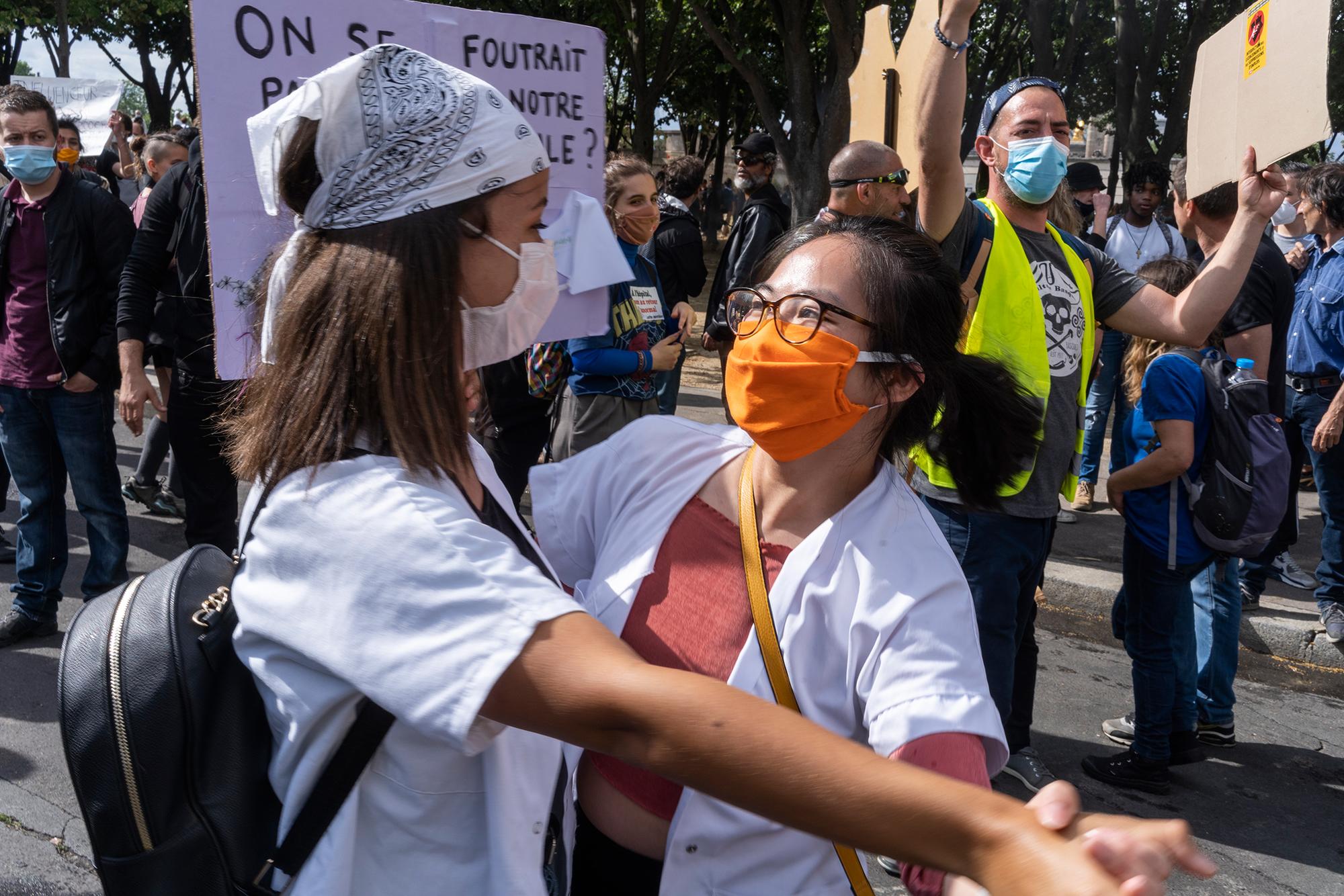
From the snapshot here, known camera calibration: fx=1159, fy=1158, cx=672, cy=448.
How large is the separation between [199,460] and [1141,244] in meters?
6.23

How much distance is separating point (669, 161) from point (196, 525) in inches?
192

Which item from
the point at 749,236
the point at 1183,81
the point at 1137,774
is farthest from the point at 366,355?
the point at 1183,81

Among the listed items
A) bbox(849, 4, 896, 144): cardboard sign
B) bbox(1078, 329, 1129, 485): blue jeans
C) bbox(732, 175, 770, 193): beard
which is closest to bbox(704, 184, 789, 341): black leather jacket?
bbox(732, 175, 770, 193): beard

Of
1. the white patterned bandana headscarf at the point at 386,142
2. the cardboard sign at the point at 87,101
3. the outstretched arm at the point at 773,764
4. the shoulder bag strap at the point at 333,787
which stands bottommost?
the shoulder bag strap at the point at 333,787

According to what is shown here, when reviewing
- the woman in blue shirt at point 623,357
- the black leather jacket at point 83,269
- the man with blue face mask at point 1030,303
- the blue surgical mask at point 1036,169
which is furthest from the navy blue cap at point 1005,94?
the black leather jacket at point 83,269

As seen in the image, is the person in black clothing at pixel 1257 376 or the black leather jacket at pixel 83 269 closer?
the person in black clothing at pixel 1257 376

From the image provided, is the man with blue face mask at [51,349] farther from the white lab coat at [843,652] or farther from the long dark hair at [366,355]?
the long dark hair at [366,355]

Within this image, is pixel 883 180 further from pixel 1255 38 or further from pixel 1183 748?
pixel 1183 748

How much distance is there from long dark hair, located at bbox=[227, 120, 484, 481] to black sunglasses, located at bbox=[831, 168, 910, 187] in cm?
363

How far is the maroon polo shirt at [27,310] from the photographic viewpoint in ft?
15.8

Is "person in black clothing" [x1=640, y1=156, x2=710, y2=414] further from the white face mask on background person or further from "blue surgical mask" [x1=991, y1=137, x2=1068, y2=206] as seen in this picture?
the white face mask on background person

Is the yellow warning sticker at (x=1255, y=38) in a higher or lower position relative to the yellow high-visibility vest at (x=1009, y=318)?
higher

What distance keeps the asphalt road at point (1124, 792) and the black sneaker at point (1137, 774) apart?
0.15 feet

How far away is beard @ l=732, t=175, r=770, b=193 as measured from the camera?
8.10 metres
